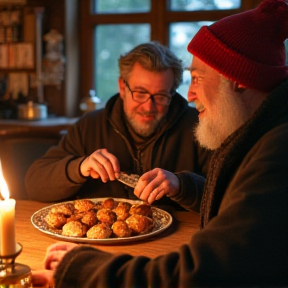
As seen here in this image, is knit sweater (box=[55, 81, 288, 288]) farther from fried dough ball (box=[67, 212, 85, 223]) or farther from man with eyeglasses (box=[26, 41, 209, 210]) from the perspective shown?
man with eyeglasses (box=[26, 41, 209, 210])

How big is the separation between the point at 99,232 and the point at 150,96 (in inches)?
32.7

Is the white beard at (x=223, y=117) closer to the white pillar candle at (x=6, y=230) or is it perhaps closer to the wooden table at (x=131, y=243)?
the wooden table at (x=131, y=243)

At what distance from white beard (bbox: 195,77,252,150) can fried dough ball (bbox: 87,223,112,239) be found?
0.37 metres

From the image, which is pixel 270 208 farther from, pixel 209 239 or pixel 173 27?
pixel 173 27

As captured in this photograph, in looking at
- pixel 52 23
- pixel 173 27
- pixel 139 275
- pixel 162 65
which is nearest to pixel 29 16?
pixel 52 23

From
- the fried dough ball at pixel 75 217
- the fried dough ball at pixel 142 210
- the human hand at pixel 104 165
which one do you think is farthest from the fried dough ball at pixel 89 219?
the human hand at pixel 104 165

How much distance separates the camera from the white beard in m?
1.28

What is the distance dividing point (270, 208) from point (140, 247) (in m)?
0.55

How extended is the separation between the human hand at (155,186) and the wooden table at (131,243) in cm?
11

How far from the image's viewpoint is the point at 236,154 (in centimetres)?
117

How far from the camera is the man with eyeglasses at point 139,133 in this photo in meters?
2.14

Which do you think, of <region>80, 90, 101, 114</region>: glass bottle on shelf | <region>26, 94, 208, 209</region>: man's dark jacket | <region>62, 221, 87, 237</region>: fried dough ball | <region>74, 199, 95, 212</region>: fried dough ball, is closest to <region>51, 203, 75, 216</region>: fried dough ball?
<region>74, 199, 95, 212</region>: fried dough ball

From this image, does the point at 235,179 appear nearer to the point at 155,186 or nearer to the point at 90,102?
the point at 155,186

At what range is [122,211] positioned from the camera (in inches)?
64.8
